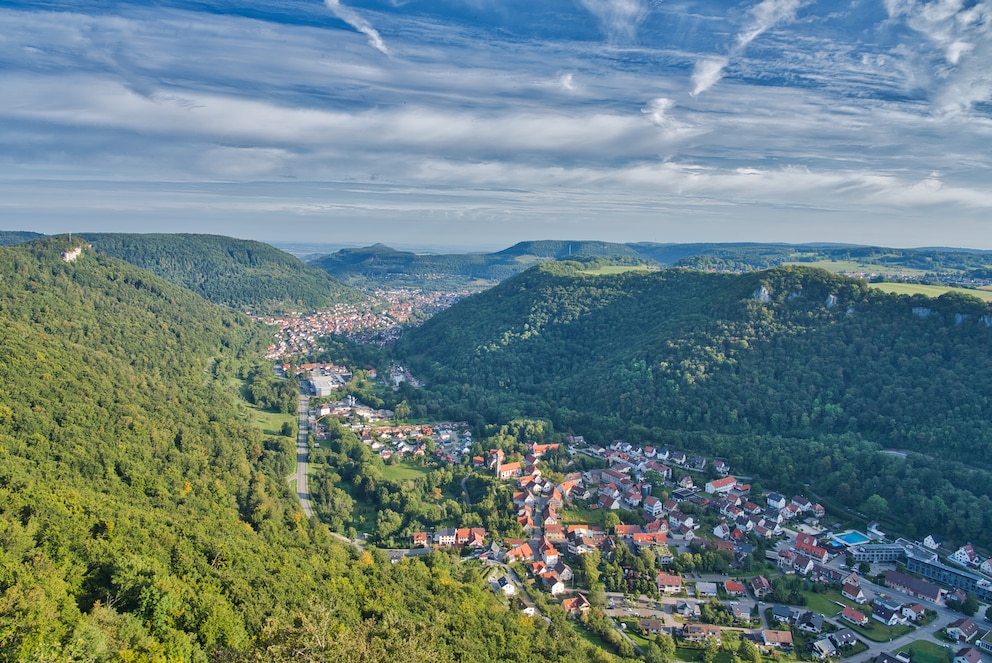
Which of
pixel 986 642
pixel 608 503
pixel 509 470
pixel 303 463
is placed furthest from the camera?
pixel 303 463

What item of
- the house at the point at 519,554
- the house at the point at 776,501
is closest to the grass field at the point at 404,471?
the house at the point at 519,554

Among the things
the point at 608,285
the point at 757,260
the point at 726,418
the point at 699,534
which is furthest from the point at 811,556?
the point at 757,260

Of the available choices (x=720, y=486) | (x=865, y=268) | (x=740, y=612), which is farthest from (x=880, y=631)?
(x=865, y=268)

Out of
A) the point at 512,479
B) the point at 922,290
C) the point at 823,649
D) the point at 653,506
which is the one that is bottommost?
the point at 823,649

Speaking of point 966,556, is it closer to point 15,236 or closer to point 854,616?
point 854,616

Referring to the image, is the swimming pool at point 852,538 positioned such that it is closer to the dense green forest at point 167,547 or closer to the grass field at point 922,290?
the dense green forest at point 167,547

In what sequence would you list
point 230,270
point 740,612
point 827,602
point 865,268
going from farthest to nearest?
1. point 230,270
2. point 865,268
3. point 827,602
4. point 740,612
